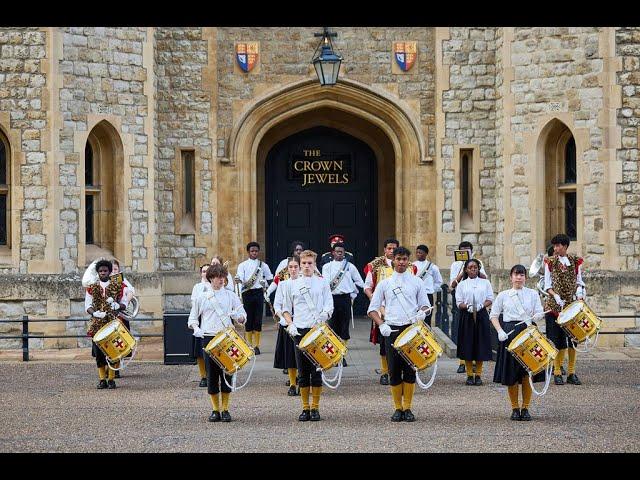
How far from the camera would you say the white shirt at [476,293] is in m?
14.8

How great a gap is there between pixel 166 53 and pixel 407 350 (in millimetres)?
10216

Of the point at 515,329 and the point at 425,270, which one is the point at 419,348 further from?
the point at 425,270

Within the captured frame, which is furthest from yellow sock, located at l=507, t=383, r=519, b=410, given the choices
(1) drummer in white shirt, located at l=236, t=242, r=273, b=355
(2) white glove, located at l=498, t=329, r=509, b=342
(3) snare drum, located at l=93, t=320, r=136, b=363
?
(1) drummer in white shirt, located at l=236, t=242, r=273, b=355

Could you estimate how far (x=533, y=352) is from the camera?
11.6 metres

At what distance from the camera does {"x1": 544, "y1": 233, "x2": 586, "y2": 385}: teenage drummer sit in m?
14.6

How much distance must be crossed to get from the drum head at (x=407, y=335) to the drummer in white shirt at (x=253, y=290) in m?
6.01

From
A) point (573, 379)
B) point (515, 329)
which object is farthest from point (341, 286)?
point (515, 329)

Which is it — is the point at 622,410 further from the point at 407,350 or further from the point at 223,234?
the point at 223,234

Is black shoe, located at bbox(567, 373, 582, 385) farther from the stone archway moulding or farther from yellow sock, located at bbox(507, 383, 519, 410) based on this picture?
the stone archway moulding

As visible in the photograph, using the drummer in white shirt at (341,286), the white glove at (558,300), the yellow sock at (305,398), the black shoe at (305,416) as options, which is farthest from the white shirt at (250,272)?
the black shoe at (305,416)

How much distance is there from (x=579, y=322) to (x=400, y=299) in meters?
2.94

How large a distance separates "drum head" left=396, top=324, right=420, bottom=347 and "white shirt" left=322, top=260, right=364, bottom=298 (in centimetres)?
435

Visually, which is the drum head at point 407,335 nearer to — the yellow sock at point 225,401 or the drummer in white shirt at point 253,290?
the yellow sock at point 225,401

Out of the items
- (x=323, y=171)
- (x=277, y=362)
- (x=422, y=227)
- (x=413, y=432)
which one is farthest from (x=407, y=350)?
(x=323, y=171)
